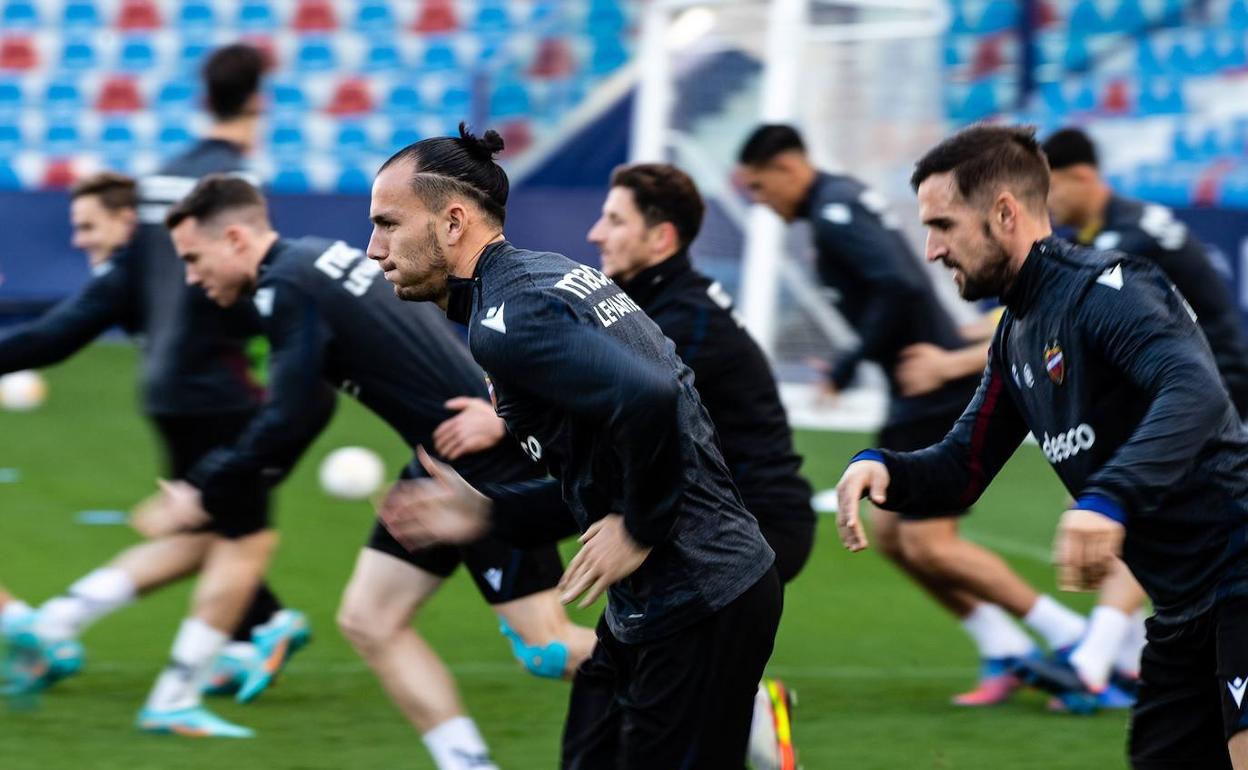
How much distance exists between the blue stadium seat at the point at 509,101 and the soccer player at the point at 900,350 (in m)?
12.3

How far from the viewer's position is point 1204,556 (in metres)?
3.92

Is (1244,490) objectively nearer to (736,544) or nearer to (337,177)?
(736,544)

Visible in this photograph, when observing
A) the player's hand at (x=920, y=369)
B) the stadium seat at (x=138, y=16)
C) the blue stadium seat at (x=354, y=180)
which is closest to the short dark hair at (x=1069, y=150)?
the player's hand at (x=920, y=369)

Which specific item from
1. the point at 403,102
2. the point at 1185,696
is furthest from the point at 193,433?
the point at 403,102

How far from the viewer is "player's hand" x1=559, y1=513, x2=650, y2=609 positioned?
3.59m

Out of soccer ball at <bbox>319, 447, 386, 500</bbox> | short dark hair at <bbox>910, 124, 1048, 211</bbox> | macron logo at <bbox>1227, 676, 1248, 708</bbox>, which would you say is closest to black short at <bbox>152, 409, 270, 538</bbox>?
soccer ball at <bbox>319, 447, 386, 500</bbox>

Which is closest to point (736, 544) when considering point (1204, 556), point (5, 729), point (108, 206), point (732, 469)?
point (1204, 556)

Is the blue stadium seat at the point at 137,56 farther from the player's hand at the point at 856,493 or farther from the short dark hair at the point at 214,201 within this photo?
the player's hand at the point at 856,493

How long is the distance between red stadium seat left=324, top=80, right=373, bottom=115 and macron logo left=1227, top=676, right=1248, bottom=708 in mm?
18117

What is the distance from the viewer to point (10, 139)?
68.4 feet

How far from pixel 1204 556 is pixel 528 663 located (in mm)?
2291

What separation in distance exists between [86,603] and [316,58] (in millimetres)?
15416

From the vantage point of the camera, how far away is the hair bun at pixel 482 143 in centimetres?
389

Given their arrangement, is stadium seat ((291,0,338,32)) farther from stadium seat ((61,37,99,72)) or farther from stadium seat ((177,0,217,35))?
stadium seat ((61,37,99,72))
